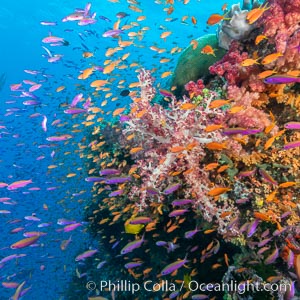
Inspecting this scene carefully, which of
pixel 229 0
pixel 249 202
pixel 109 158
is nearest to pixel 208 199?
pixel 249 202

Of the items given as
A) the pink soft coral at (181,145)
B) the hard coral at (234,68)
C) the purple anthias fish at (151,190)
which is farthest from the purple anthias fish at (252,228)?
the hard coral at (234,68)

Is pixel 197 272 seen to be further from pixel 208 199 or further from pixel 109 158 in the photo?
pixel 109 158

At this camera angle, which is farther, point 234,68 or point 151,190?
point 151,190

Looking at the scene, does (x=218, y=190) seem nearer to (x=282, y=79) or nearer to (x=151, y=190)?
(x=151, y=190)

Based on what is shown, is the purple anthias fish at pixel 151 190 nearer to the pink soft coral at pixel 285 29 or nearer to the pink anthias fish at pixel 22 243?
the pink anthias fish at pixel 22 243

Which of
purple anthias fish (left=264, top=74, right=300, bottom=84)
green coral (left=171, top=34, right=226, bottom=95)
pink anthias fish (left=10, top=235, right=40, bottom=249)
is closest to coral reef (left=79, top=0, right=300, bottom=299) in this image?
purple anthias fish (left=264, top=74, right=300, bottom=84)

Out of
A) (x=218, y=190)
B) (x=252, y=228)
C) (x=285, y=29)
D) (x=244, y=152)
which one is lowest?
(x=252, y=228)

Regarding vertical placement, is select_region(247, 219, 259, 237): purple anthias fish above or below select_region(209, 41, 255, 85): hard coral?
below

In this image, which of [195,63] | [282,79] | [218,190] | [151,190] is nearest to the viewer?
[282,79]

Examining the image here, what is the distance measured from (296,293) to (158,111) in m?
3.45

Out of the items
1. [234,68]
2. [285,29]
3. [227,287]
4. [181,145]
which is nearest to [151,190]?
[181,145]

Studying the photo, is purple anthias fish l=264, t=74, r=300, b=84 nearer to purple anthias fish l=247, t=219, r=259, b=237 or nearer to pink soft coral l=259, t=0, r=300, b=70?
pink soft coral l=259, t=0, r=300, b=70

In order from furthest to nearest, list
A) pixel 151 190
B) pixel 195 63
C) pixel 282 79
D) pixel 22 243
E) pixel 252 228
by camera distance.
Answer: pixel 195 63
pixel 22 243
pixel 151 190
pixel 252 228
pixel 282 79

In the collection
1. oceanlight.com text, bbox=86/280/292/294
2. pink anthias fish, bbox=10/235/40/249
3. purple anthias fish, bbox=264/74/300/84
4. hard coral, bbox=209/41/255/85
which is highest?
hard coral, bbox=209/41/255/85
